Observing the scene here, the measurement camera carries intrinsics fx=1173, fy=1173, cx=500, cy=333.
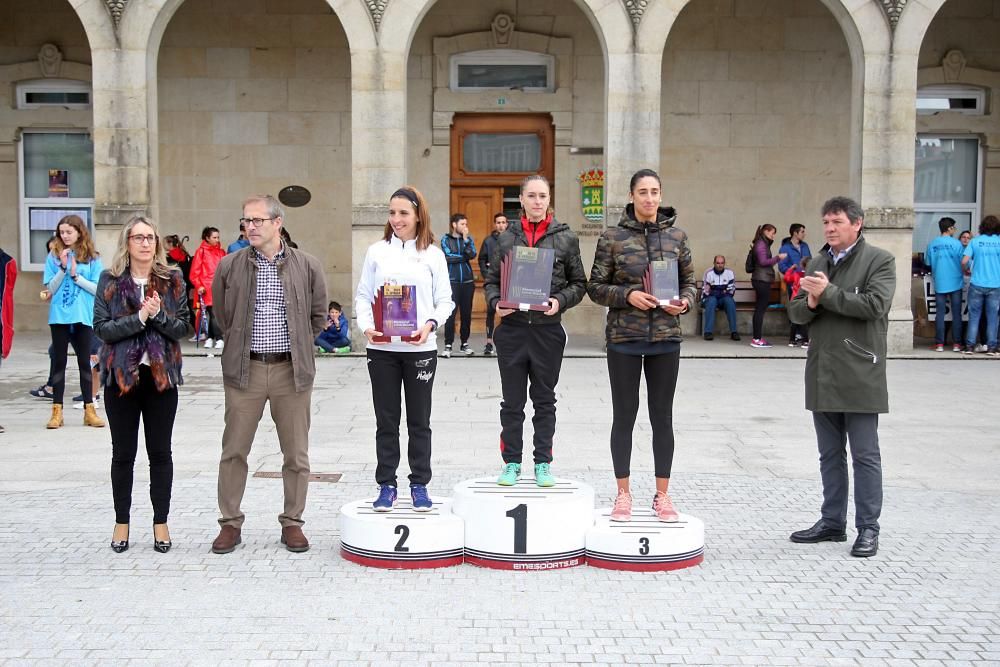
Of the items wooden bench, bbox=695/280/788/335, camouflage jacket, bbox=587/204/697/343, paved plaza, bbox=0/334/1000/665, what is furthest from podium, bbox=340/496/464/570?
wooden bench, bbox=695/280/788/335

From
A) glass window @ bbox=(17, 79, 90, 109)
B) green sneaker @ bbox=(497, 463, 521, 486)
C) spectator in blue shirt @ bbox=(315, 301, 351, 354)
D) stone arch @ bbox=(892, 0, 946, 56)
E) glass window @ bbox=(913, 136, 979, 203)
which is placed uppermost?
stone arch @ bbox=(892, 0, 946, 56)

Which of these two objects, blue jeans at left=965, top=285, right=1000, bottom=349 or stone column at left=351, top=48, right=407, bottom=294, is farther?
blue jeans at left=965, top=285, right=1000, bottom=349

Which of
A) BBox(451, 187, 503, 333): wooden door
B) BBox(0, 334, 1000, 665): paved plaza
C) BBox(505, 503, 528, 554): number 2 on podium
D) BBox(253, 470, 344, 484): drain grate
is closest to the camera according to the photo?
BBox(0, 334, 1000, 665): paved plaza

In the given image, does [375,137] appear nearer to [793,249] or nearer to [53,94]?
[53,94]

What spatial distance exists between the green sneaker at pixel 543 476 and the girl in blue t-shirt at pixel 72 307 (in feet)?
17.5

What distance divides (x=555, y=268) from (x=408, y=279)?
2.90ft

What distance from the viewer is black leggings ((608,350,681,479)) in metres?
6.49

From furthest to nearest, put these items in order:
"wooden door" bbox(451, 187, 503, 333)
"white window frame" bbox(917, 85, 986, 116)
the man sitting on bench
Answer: "white window frame" bbox(917, 85, 986, 116), "wooden door" bbox(451, 187, 503, 333), the man sitting on bench

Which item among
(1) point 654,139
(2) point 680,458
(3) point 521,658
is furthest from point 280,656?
(1) point 654,139

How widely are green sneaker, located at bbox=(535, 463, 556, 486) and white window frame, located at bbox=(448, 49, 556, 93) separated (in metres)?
13.0

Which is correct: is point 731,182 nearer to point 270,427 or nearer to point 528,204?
point 270,427

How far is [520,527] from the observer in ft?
20.1

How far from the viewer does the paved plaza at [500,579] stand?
5012mm

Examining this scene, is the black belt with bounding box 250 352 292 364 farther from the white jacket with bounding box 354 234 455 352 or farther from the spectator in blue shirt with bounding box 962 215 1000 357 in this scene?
the spectator in blue shirt with bounding box 962 215 1000 357
